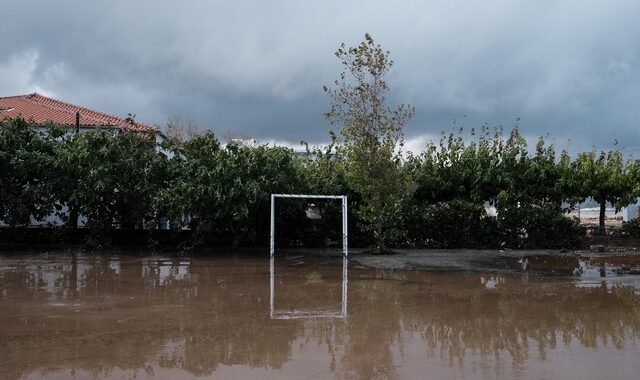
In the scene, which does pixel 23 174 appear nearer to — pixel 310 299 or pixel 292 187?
pixel 292 187

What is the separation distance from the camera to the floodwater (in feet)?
20.4

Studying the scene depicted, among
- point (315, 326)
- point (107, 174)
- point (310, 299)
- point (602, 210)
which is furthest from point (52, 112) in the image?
point (315, 326)

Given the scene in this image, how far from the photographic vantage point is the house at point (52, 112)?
2930 cm

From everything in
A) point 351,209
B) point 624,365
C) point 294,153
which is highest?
point 294,153

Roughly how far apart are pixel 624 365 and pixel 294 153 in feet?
52.1

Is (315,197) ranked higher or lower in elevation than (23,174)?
lower

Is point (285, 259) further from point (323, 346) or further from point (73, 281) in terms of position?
point (323, 346)

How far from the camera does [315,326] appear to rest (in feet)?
27.1

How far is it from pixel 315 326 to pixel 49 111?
92.0 feet

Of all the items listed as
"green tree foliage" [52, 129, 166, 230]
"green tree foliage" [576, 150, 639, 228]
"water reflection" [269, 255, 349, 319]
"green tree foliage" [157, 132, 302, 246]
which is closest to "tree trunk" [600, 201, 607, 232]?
"green tree foliage" [576, 150, 639, 228]

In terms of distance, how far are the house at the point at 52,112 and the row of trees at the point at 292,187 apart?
Answer: 771cm

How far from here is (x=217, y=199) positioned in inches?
747

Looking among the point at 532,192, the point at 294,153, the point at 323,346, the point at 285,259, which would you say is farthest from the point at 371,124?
the point at 323,346

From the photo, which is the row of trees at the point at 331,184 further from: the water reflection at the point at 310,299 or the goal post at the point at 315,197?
the water reflection at the point at 310,299
